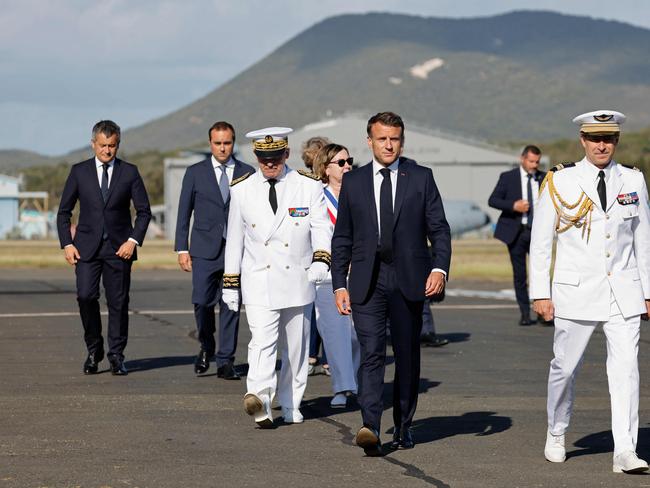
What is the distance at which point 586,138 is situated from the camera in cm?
833

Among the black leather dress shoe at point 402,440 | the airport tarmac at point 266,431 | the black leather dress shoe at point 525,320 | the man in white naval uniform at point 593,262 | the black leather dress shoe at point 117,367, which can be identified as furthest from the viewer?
the black leather dress shoe at point 525,320

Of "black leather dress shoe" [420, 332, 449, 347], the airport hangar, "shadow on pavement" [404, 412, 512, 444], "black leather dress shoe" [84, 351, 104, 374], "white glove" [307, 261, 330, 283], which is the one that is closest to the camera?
"shadow on pavement" [404, 412, 512, 444]

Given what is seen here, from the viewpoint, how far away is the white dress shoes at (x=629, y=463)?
7.86 metres

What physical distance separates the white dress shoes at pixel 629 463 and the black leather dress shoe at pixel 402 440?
4.75 feet

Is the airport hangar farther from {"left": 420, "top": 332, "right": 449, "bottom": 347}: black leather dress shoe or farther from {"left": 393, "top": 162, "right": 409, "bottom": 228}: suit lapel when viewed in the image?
{"left": 393, "top": 162, "right": 409, "bottom": 228}: suit lapel

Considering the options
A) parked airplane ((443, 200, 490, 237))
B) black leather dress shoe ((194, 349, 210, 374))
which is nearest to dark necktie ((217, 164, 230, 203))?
black leather dress shoe ((194, 349, 210, 374))

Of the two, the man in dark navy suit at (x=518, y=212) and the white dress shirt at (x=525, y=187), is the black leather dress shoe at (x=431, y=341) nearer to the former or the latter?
the man in dark navy suit at (x=518, y=212)

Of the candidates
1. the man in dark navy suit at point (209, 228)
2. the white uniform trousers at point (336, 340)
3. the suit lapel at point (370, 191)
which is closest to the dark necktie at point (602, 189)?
the suit lapel at point (370, 191)

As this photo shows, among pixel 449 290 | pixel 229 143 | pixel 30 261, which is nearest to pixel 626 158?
pixel 30 261

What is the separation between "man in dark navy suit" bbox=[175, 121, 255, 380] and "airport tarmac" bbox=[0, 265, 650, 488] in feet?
1.68

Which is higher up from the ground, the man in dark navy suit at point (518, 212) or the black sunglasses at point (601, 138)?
the black sunglasses at point (601, 138)

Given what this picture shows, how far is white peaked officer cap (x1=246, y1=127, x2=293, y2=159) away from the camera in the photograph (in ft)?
32.3

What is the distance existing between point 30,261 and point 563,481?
3709 centimetres

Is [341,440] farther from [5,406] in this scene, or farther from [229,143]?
[229,143]
